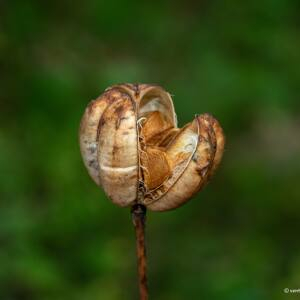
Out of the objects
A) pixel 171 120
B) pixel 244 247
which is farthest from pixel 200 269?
pixel 171 120

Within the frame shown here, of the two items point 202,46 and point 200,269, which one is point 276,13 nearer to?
point 202,46

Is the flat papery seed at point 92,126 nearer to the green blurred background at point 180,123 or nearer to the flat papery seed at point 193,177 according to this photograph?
the flat papery seed at point 193,177

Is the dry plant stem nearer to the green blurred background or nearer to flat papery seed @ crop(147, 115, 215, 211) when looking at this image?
flat papery seed @ crop(147, 115, 215, 211)

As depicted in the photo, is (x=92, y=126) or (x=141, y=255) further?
(x=92, y=126)

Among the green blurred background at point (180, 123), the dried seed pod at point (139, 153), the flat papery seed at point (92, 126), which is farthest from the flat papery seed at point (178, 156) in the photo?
the green blurred background at point (180, 123)

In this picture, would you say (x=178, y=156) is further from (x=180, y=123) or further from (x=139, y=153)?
(x=180, y=123)

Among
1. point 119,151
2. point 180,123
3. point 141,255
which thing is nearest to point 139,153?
point 119,151
